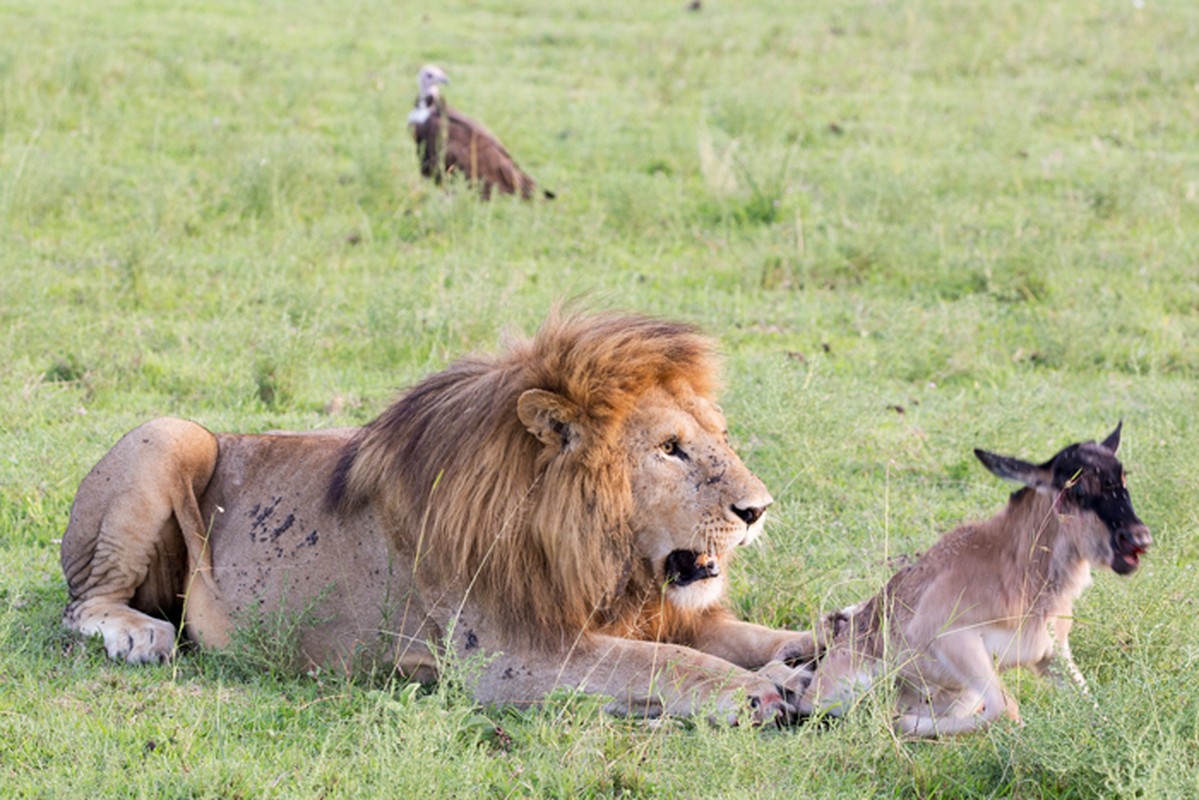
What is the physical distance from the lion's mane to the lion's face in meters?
0.05

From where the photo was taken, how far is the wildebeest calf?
383 centimetres

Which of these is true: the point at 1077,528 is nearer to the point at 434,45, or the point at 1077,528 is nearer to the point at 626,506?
the point at 626,506

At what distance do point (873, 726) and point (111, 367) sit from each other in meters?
4.77

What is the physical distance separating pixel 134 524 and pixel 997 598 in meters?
2.78

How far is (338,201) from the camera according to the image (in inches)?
417

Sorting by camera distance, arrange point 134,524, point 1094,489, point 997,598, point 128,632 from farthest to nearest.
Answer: point 134,524, point 128,632, point 997,598, point 1094,489

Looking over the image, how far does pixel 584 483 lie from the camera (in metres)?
4.27

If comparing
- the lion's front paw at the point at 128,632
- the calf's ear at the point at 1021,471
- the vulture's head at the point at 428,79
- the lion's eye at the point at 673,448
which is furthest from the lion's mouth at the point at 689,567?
the vulture's head at the point at 428,79

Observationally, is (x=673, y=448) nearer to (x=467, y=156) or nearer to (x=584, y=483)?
(x=584, y=483)

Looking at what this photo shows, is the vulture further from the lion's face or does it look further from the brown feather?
the lion's face

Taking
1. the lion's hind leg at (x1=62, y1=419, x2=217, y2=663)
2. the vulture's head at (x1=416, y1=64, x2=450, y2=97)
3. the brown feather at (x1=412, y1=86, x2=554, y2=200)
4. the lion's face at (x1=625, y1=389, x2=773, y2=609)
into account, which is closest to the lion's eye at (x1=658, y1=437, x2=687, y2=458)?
the lion's face at (x1=625, y1=389, x2=773, y2=609)

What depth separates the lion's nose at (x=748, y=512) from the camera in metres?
4.19

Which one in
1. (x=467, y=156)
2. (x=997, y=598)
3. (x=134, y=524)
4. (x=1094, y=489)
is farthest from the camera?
(x=467, y=156)

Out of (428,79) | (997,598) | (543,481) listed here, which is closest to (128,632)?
(543,481)
